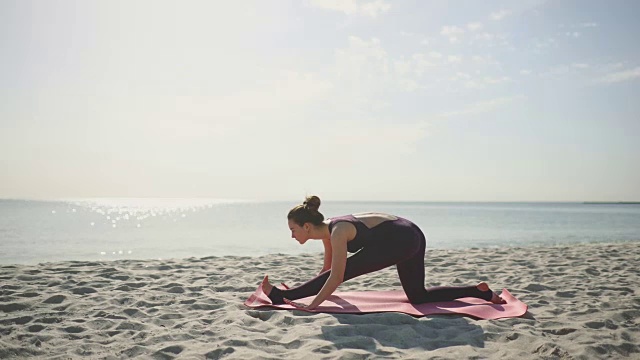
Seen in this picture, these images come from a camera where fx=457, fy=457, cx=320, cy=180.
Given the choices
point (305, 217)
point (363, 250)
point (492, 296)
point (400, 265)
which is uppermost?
point (305, 217)

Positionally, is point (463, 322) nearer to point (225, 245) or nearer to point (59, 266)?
point (59, 266)

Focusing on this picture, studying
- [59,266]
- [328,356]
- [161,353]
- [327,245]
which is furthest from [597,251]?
[59,266]

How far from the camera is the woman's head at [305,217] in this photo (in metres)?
4.02

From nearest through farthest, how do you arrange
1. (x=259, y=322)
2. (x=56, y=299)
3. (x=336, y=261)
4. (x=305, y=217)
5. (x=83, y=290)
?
1. (x=259, y=322)
2. (x=336, y=261)
3. (x=305, y=217)
4. (x=56, y=299)
5. (x=83, y=290)

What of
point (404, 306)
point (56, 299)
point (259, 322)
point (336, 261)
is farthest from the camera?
point (56, 299)

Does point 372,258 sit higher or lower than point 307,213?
lower

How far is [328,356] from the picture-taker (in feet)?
9.60

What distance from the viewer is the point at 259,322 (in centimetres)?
372

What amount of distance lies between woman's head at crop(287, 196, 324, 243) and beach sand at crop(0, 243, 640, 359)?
2.37 ft

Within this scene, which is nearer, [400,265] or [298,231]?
[298,231]

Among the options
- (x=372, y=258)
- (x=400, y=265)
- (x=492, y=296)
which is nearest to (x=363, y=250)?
(x=372, y=258)

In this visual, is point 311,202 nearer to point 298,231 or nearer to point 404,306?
point 298,231

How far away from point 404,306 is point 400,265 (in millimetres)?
367

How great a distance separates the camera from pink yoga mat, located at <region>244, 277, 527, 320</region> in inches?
154
